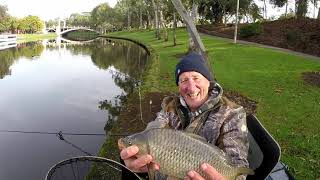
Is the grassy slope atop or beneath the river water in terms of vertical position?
atop

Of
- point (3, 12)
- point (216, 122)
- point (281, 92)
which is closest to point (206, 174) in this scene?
point (216, 122)

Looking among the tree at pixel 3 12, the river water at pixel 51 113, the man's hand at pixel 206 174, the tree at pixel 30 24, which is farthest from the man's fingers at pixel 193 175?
the tree at pixel 30 24

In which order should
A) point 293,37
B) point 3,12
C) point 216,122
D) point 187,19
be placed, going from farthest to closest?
point 3,12 → point 293,37 → point 187,19 → point 216,122

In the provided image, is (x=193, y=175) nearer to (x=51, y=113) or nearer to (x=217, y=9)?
(x=51, y=113)

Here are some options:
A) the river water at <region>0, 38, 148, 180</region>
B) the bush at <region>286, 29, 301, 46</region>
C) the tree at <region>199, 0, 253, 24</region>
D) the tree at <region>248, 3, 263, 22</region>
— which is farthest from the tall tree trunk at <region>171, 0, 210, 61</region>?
the tree at <region>248, 3, 263, 22</region>

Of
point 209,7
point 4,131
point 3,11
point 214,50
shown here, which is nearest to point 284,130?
point 4,131

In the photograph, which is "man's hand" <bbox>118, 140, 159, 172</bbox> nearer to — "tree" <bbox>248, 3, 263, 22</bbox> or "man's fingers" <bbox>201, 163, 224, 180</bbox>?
"man's fingers" <bbox>201, 163, 224, 180</bbox>

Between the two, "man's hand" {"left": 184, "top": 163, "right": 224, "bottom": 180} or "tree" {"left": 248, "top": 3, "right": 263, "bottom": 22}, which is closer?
"man's hand" {"left": 184, "top": 163, "right": 224, "bottom": 180}
